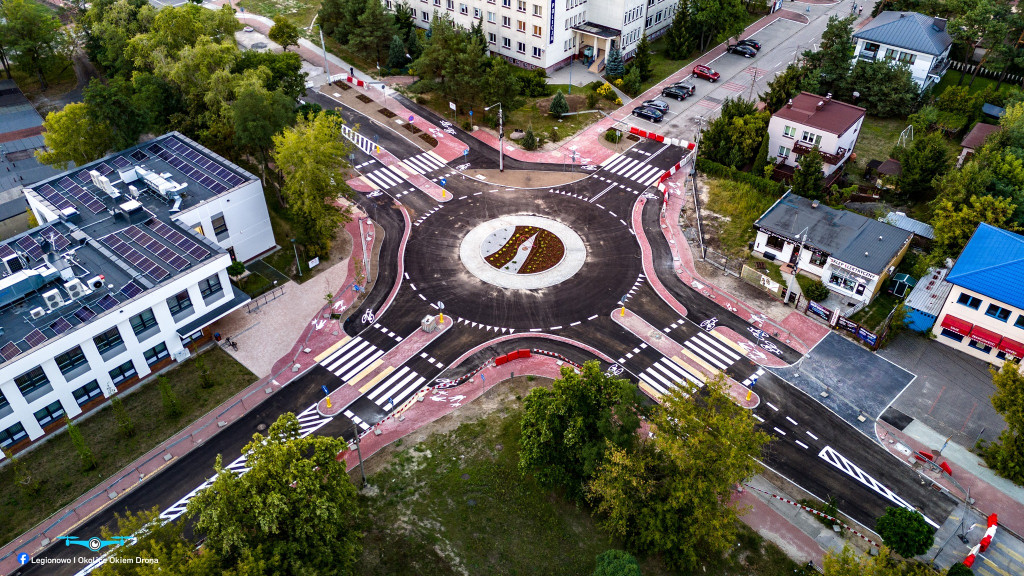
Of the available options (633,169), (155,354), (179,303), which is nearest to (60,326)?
(155,354)

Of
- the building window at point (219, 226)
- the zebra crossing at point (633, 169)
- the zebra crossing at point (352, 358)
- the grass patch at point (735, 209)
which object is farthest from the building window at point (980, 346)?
the building window at point (219, 226)

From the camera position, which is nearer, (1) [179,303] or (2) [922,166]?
(1) [179,303]

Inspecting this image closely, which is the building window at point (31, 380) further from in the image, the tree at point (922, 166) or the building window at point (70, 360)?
the tree at point (922, 166)

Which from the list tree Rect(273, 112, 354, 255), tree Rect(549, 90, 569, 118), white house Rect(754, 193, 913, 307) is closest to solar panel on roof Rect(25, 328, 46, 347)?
tree Rect(273, 112, 354, 255)

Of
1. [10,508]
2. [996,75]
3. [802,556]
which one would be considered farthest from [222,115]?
[996,75]

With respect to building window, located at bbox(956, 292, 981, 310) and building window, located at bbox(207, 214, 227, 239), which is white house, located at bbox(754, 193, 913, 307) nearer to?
building window, located at bbox(956, 292, 981, 310)

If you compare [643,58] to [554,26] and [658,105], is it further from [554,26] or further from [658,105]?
[554,26]

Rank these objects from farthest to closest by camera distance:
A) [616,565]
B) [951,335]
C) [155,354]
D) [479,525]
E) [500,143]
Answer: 1. [500,143]
2. [951,335]
3. [155,354]
4. [479,525]
5. [616,565]
